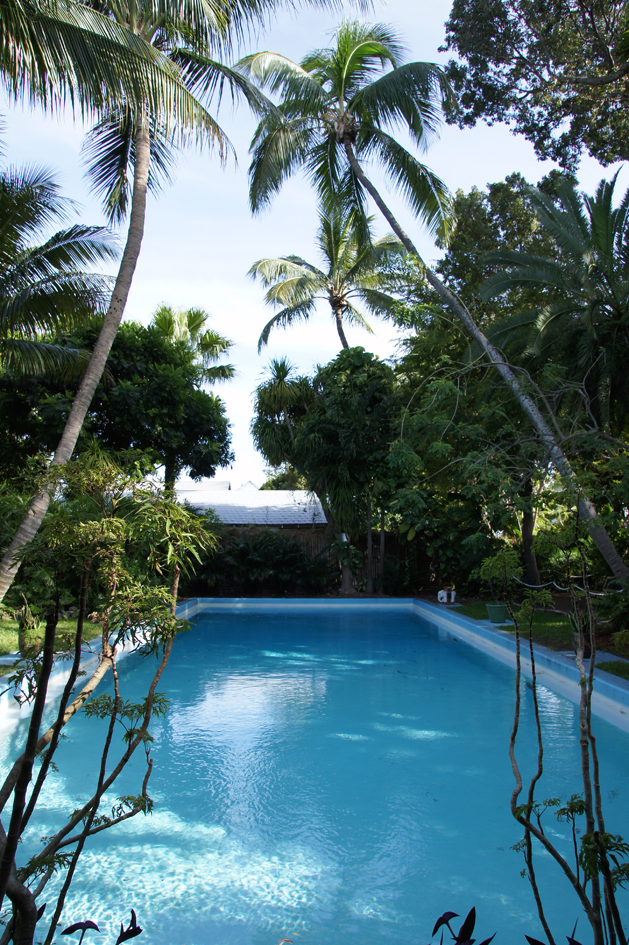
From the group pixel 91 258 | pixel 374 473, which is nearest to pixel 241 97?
pixel 91 258

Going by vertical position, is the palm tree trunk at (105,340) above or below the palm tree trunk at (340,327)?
below

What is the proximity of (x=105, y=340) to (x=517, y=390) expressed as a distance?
212 inches

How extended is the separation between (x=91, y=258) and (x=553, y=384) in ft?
23.9

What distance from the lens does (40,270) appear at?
30.5ft

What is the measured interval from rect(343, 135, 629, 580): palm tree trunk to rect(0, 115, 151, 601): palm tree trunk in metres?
4.41

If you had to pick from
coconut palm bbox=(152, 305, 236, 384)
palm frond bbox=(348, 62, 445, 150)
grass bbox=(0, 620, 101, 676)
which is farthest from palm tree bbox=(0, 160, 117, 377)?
Result: coconut palm bbox=(152, 305, 236, 384)

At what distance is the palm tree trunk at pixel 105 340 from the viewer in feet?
22.1

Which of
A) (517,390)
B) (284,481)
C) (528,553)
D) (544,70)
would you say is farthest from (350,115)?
(284,481)

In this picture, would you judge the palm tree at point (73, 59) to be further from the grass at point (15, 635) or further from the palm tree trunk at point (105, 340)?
the grass at point (15, 635)

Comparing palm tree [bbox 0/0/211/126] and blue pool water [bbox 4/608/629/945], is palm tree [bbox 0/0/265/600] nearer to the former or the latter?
palm tree [bbox 0/0/211/126]

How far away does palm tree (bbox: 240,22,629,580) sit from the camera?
1188 cm

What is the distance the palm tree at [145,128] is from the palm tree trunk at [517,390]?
12.4 feet

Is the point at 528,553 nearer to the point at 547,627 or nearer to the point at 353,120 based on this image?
the point at 547,627

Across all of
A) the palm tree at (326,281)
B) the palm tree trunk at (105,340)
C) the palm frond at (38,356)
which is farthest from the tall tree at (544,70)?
the palm frond at (38,356)
